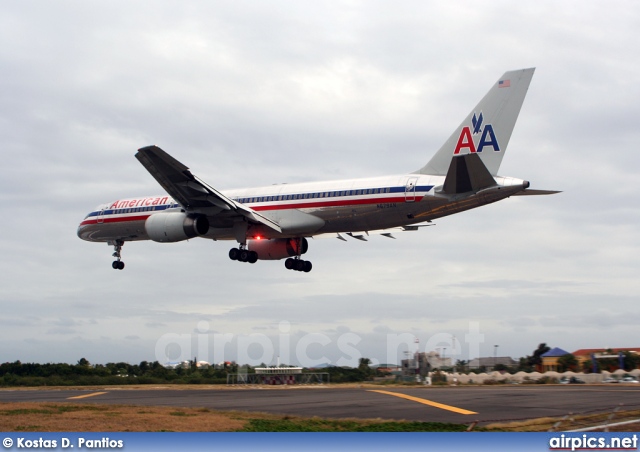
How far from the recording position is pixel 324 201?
132ft

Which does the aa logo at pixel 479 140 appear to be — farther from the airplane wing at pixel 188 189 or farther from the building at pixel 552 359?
the building at pixel 552 359

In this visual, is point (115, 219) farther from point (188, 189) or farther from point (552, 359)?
point (552, 359)

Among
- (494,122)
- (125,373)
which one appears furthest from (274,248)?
(125,373)

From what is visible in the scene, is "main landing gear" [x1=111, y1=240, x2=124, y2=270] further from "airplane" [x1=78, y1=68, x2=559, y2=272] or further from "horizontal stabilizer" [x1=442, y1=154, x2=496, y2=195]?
"horizontal stabilizer" [x1=442, y1=154, x2=496, y2=195]

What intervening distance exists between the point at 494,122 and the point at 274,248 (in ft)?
52.7

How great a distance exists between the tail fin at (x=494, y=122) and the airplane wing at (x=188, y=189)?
37.1 feet

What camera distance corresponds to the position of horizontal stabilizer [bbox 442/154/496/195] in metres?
32.3

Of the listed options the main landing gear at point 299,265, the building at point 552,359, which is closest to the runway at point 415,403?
the main landing gear at point 299,265

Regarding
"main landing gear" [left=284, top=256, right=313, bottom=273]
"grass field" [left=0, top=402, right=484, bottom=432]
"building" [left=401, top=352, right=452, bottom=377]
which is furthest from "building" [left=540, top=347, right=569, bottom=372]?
"grass field" [left=0, top=402, right=484, bottom=432]

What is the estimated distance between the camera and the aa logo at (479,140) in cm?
3656

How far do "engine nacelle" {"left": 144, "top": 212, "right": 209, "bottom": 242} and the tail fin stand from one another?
542 inches

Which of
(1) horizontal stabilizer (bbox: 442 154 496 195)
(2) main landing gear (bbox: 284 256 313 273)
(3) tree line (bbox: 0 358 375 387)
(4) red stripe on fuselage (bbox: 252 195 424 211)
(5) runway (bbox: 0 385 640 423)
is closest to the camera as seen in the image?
(5) runway (bbox: 0 385 640 423)

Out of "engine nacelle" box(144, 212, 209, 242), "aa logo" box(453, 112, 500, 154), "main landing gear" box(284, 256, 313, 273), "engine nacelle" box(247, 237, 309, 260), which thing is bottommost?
"main landing gear" box(284, 256, 313, 273)

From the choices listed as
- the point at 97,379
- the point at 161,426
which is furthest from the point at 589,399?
the point at 97,379
